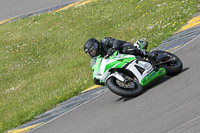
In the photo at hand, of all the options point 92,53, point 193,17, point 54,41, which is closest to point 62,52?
point 54,41

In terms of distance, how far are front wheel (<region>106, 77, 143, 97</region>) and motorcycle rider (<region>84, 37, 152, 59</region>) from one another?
602mm

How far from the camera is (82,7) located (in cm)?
2178

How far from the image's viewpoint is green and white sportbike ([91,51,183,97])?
8039 millimetres

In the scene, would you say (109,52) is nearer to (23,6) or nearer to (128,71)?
(128,71)

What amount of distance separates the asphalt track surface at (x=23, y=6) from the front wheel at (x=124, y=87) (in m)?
16.2

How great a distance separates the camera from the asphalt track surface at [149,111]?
20.4 feet

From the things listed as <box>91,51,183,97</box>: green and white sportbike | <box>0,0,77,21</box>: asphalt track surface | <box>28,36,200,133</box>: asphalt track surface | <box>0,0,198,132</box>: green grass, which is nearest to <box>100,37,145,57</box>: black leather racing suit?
<box>91,51,183,97</box>: green and white sportbike

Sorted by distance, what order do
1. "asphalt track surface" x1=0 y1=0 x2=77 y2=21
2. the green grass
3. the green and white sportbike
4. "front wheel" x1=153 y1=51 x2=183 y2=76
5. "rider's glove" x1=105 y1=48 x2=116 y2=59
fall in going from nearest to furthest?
1. the green and white sportbike
2. "rider's glove" x1=105 y1=48 x2=116 y2=59
3. "front wheel" x1=153 y1=51 x2=183 y2=76
4. the green grass
5. "asphalt track surface" x1=0 y1=0 x2=77 y2=21

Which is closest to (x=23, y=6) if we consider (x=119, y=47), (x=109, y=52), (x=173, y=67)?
(x=119, y=47)

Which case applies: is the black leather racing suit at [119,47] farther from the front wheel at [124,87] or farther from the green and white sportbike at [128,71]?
the front wheel at [124,87]

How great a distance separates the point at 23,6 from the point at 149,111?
1868 centimetres

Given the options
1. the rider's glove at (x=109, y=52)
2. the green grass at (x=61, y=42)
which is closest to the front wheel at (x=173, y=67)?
the rider's glove at (x=109, y=52)

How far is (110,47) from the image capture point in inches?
344

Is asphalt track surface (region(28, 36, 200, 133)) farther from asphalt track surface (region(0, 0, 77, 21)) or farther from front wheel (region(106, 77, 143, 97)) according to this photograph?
asphalt track surface (region(0, 0, 77, 21))
